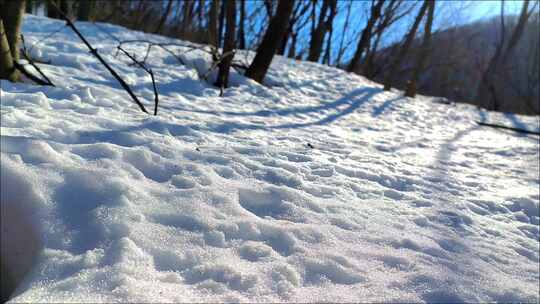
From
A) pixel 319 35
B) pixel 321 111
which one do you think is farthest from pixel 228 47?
pixel 319 35

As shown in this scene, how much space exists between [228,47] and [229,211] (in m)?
3.57

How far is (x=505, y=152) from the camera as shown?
15.2ft

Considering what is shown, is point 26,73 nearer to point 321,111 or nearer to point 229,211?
point 229,211

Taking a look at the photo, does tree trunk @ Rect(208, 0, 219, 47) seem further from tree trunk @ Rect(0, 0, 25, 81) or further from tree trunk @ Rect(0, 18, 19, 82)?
tree trunk @ Rect(0, 18, 19, 82)

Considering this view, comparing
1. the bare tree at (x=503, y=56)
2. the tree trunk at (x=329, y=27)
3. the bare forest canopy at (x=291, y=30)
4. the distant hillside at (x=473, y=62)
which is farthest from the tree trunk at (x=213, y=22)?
the bare tree at (x=503, y=56)

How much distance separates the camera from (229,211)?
1.58 meters

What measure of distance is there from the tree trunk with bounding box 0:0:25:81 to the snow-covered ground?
0.16 meters

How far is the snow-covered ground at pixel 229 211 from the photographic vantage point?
118cm

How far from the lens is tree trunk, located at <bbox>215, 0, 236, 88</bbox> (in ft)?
14.9

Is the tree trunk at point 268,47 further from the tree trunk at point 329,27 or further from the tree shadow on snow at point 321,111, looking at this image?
the tree trunk at point 329,27

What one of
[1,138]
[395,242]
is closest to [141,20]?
[1,138]

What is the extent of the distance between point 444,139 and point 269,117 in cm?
265

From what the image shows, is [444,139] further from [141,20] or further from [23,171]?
[141,20]

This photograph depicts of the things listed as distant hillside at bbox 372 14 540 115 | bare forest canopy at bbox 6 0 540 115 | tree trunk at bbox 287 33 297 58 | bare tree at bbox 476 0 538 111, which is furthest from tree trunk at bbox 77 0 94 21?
bare tree at bbox 476 0 538 111
